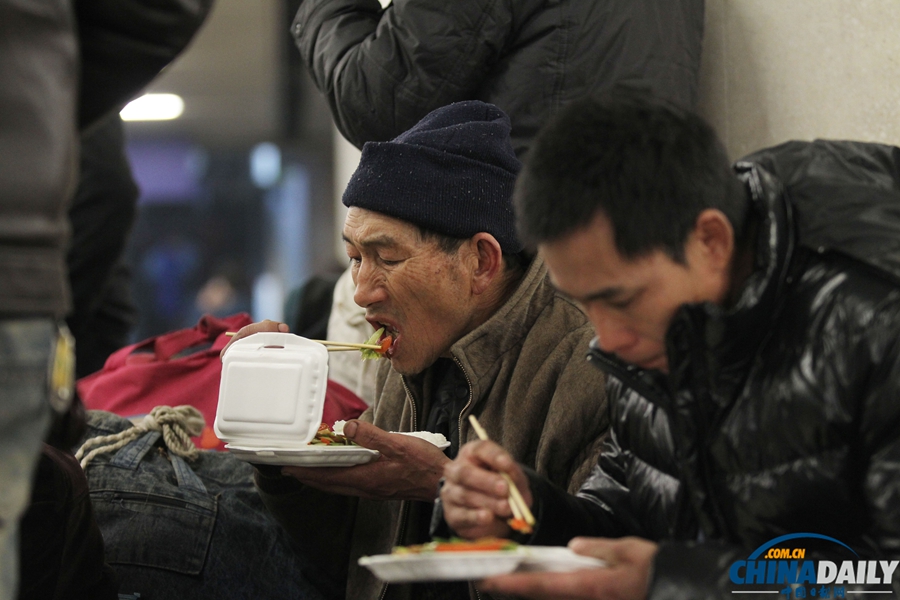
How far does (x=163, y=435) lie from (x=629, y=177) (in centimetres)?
181

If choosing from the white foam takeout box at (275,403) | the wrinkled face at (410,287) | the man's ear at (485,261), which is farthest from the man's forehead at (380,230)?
the white foam takeout box at (275,403)

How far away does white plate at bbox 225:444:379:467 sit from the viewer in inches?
93.2

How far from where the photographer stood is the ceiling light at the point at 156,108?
1342cm

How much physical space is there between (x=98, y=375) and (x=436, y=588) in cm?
153

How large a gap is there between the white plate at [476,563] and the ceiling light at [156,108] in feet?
41.0

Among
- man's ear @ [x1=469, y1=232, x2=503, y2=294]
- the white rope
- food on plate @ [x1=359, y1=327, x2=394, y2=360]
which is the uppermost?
man's ear @ [x1=469, y1=232, x2=503, y2=294]

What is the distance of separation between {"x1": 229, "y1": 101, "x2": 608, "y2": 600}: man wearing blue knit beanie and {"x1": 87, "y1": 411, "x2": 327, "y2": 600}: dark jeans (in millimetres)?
156

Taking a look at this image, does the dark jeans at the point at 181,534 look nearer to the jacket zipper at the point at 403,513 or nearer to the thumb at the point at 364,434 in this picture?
the jacket zipper at the point at 403,513

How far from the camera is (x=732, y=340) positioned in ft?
5.87

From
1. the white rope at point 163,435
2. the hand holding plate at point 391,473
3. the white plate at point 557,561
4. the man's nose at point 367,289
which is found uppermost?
the man's nose at point 367,289

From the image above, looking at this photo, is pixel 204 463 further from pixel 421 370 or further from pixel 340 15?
pixel 340 15

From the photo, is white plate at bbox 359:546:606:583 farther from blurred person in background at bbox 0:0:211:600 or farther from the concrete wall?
the concrete wall

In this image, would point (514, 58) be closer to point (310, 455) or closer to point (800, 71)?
point (800, 71)

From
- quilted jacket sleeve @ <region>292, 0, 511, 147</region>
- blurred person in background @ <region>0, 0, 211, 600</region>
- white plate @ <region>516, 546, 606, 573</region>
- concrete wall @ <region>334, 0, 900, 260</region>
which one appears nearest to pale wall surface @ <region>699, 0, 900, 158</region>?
concrete wall @ <region>334, 0, 900, 260</region>
